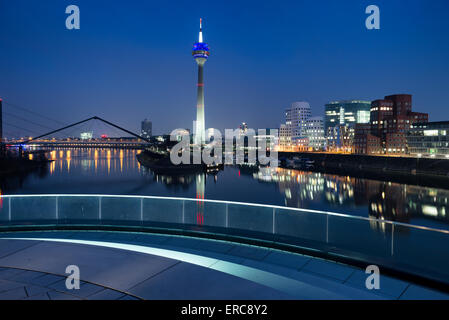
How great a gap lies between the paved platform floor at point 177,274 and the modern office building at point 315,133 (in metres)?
142

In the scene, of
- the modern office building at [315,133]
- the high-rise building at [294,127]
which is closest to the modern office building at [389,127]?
the modern office building at [315,133]

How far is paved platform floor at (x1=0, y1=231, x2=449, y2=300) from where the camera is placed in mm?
3635

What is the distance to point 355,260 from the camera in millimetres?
4809

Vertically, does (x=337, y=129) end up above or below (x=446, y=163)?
above

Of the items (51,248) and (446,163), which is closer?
(51,248)

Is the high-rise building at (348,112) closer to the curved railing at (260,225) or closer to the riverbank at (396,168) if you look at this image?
the riverbank at (396,168)

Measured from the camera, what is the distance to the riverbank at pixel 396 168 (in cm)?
5795

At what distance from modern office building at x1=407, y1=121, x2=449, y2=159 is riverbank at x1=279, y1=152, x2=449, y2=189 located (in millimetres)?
9597

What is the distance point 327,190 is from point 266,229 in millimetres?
43866

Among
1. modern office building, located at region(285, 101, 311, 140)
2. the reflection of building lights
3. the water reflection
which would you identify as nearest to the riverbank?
the water reflection

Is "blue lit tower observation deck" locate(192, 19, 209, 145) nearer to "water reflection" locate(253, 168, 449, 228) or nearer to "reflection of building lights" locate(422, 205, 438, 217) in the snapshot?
"water reflection" locate(253, 168, 449, 228)
